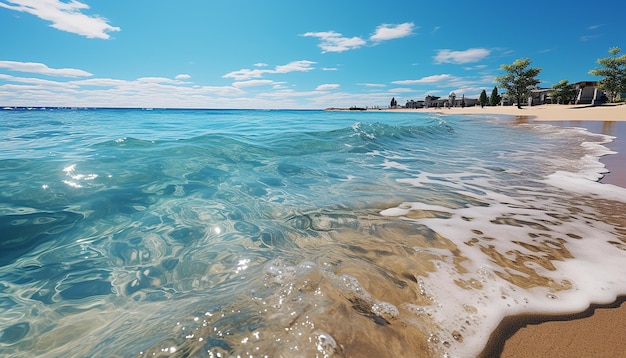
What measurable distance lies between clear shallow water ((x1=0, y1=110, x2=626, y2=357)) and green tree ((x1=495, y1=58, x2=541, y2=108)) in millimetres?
51546

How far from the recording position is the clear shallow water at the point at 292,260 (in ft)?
6.02

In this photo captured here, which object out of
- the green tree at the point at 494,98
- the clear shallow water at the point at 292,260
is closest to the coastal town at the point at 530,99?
the green tree at the point at 494,98

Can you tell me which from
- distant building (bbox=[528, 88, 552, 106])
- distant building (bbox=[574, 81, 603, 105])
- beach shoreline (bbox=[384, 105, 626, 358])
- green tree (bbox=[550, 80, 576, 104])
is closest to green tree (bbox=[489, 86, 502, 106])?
distant building (bbox=[528, 88, 552, 106])

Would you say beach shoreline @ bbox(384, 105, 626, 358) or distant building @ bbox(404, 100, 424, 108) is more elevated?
distant building @ bbox(404, 100, 424, 108)

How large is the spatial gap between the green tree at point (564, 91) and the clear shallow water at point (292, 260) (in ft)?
217

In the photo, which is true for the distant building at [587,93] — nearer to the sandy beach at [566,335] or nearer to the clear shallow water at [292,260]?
the clear shallow water at [292,260]

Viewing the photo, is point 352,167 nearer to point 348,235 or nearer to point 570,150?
point 348,235

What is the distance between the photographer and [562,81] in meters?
51.8

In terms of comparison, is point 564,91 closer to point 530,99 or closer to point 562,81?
point 562,81

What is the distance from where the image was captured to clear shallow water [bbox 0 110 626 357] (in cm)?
183

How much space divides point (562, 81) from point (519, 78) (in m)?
15.8

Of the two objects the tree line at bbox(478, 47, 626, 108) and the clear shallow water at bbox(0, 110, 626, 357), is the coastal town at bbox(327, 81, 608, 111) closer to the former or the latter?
the tree line at bbox(478, 47, 626, 108)

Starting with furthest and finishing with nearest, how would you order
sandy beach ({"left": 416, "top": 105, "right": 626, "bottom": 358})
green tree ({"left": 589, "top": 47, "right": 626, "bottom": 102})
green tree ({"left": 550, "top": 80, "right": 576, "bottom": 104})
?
1. green tree ({"left": 550, "top": 80, "right": 576, "bottom": 104})
2. green tree ({"left": 589, "top": 47, "right": 626, "bottom": 102})
3. sandy beach ({"left": 416, "top": 105, "right": 626, "bottom": 358})

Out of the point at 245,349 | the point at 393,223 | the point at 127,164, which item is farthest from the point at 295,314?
the point at 127,164
